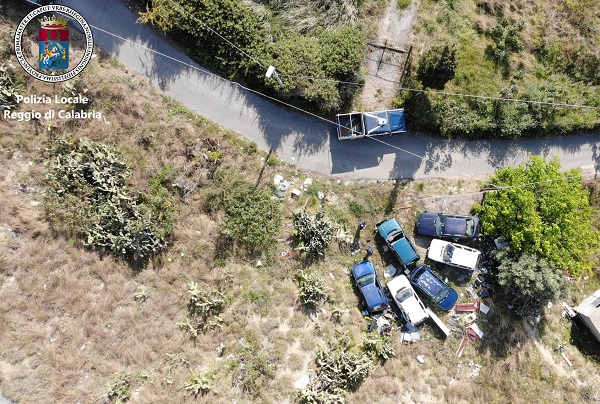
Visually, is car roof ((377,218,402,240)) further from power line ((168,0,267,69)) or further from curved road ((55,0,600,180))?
power line ((168,0,267,69))

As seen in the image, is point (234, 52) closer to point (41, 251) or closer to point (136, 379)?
point (41, 251)

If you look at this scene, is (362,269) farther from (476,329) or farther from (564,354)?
(564,354)

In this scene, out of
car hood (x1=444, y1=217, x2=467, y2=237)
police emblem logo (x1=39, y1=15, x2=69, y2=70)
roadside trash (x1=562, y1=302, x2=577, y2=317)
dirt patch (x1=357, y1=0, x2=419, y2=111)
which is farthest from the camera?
roadside trash (x1=562, y1=302, x2=577, y2=317)

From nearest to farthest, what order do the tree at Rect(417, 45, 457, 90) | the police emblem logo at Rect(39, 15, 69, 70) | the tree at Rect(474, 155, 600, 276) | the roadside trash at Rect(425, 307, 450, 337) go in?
the tree at Rect(417, 45, 457, 90), the tree at Rect(474, 155, 600, 276), the police emblem logo at Rect(39, 15, 69, 70), the roadside trash at Rect(425, 307, 450, 337)

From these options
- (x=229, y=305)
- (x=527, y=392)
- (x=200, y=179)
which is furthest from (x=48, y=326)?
(x=527, y=392)

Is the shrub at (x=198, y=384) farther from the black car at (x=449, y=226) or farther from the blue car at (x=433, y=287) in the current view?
the black car at (x=449, y=226)

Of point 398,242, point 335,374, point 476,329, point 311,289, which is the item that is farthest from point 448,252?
point 335,374

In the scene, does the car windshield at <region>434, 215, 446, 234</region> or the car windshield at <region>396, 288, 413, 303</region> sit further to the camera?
the car windshield at <region>434, 215, 446, 234</region>

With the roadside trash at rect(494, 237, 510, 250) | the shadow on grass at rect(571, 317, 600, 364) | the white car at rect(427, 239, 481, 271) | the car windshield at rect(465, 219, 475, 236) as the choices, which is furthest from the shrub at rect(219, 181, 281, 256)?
the shadow on grass at rect(571, 317, 600, 364)
